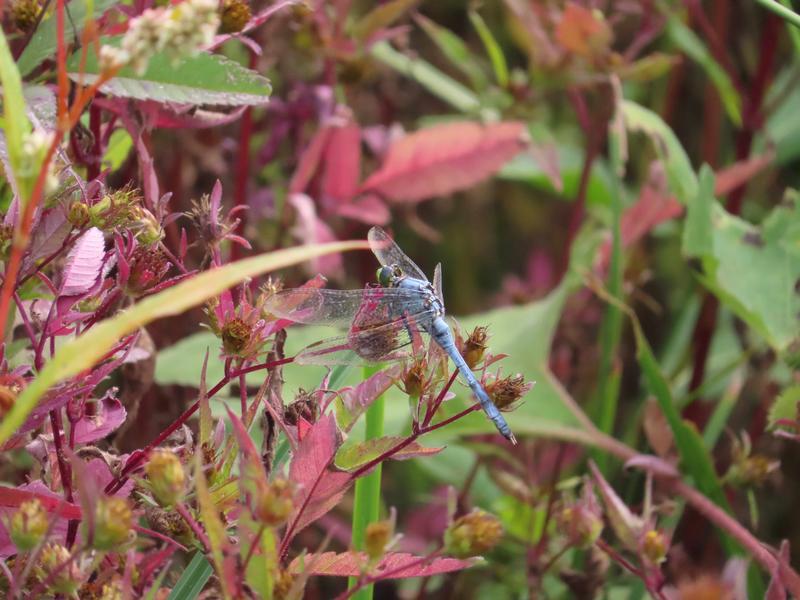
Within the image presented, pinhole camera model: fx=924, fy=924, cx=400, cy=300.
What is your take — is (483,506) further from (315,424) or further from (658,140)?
(315,424)

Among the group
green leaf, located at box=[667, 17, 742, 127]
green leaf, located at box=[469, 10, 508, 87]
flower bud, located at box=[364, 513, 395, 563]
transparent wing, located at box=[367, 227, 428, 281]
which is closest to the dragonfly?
transparent wing, located at box=[367, 227, 428, 281]

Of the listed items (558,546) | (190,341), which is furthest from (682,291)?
(190,341)

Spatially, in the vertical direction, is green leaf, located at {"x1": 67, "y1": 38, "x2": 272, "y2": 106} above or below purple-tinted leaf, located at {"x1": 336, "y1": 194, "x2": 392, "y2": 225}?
above

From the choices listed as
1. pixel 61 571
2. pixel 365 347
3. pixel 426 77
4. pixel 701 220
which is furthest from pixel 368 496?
pixel 426 77

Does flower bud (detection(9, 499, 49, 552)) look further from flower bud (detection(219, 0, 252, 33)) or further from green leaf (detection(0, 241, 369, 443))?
flower bud (detection(219, 0, 252, 33))

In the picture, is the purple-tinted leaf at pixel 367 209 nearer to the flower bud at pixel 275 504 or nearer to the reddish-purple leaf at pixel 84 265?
the reddish-purple leaf at pixel 84 265

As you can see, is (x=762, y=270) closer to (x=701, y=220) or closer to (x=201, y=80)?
→ (x=701, y=220)

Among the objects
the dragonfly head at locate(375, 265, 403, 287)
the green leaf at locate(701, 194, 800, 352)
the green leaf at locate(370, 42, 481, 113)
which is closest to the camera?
the dragonfly head at locate(375, 265, 403, 287)
